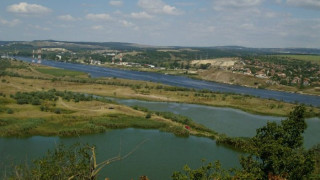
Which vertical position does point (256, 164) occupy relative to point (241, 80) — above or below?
above

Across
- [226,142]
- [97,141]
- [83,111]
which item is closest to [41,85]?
[83,111]

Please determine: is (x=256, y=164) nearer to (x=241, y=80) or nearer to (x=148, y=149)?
(x=148, y=149)

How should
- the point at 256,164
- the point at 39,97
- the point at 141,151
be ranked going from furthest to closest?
the point at 39,97 → the point at 141,151 → the point at 256,164

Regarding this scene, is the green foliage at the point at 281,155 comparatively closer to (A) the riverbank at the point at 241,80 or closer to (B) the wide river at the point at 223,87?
(B) the wide river at the point at 223,87

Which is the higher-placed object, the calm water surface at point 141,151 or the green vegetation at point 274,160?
the green vegetation at point 274,160

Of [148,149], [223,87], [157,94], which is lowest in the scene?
[148,149]

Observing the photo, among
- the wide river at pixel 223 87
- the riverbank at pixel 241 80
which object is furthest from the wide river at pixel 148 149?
the riverbank at pixel 241 80

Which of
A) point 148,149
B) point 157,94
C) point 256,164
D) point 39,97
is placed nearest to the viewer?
point 256,164

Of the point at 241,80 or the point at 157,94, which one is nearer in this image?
the point at 157,94

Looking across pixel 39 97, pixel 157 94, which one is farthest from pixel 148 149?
pixel 157 94
